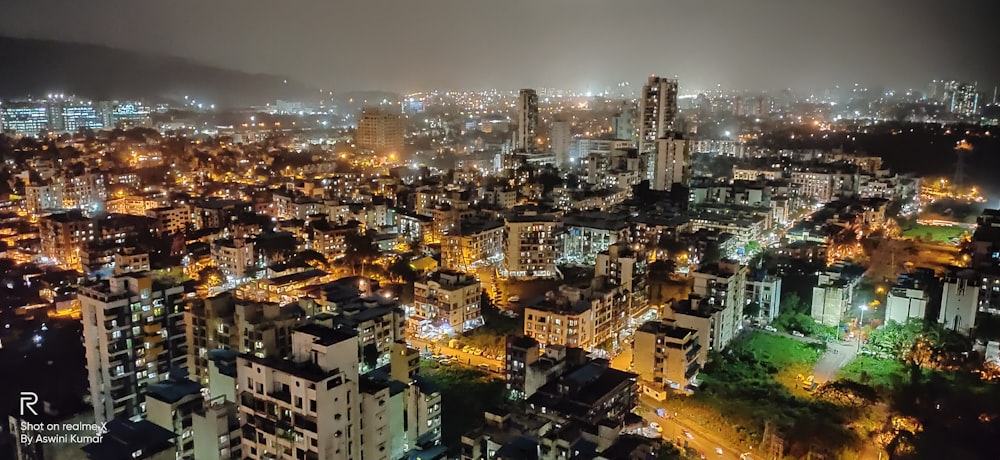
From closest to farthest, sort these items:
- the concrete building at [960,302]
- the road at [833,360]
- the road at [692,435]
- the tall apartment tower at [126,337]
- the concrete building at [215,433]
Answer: the concrete building at [215,433], the road at [692,435], the tall apartment tower at [126,337], the road at [833,360], the concrete building at [960,302]

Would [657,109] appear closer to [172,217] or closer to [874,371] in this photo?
[172,217]

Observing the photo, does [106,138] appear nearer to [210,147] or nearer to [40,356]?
[210,147]

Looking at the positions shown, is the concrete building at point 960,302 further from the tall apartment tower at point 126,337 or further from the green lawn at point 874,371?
the tall apartment tower at point 126,337

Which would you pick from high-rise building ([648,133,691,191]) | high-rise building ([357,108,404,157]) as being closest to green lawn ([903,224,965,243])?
high-rise building ([648,133,691,191])

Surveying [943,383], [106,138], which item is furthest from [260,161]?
[943,383]

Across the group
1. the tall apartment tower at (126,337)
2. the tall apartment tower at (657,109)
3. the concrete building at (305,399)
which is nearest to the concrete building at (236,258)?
the tall apartment tower at (126,337)

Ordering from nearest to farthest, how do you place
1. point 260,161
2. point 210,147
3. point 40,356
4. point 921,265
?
point 40,356 < point 921,265 < point 260,161 < point 210,147
